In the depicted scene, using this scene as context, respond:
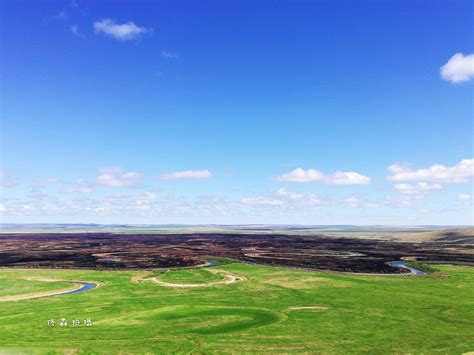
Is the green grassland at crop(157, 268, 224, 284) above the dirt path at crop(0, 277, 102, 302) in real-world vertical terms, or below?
above

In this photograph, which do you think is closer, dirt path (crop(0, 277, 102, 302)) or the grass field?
the grass field

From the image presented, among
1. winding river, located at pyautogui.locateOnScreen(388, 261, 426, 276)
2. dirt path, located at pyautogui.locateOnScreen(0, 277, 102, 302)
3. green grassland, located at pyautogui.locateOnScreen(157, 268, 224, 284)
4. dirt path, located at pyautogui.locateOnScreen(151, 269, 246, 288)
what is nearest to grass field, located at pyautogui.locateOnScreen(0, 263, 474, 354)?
green grassland, located at pyautogui.locateOnScreen(157, 268, 224, 284)

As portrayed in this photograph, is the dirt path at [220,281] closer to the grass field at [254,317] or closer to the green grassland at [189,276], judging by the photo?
the green grassland at [189,276]

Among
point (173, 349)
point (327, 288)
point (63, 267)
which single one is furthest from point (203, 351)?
point (63, 267)

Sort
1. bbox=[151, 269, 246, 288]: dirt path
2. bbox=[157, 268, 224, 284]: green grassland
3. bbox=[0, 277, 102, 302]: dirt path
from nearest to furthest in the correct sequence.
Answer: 1. bbox=[0, 277, 102, 302]: dirt path
2. bbox=[151, 269, 246, 288]: dirt path
3. bbox=[157, 268, 224, 284]: green grassland

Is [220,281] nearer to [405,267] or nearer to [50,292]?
[50,292]

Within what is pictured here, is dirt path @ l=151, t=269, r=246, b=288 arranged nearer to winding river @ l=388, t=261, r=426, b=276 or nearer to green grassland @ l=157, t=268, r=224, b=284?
green grassland @ l=157, t=268, r=224, b=284

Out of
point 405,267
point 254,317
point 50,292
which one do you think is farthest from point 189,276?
point 405,267

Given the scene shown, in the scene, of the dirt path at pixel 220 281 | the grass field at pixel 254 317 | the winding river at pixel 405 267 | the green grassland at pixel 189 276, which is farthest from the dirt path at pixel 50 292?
the winding river at pixel 405 267
